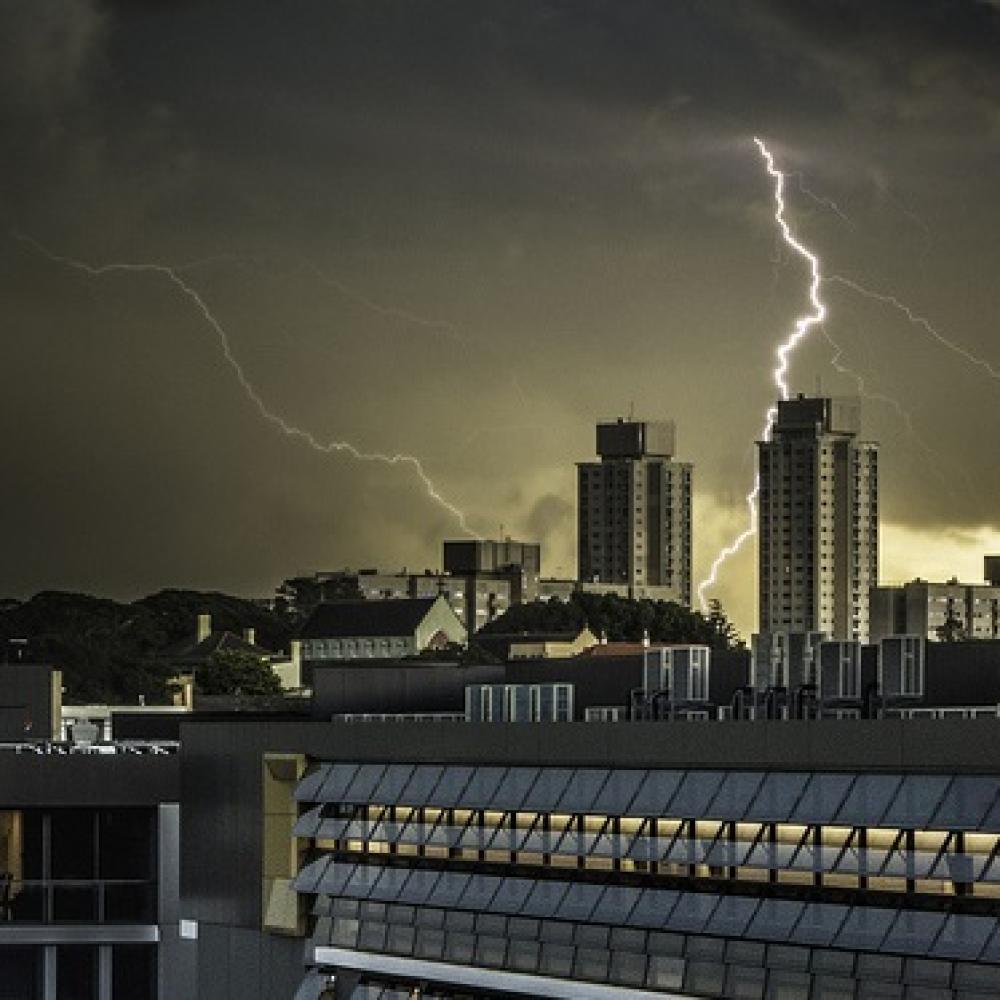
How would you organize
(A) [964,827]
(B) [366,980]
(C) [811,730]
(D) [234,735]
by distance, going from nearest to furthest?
(A) [964,827]
(C) [811,730]
(B) [366,980]
(D) [234,735]

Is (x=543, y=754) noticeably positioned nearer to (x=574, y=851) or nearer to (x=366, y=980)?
(x=574, y=851)

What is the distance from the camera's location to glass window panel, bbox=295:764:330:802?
198 ft

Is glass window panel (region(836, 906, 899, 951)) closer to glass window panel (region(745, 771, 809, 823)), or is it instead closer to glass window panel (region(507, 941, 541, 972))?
glass window panel (region(745, 771, 809, 823))

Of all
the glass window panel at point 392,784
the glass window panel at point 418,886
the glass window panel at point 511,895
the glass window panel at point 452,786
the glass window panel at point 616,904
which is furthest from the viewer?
the glass window panel at point 392,784

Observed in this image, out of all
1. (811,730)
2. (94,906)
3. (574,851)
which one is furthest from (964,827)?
(94,906)

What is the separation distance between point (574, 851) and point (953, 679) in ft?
22.3

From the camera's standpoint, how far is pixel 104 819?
70000 millimetres

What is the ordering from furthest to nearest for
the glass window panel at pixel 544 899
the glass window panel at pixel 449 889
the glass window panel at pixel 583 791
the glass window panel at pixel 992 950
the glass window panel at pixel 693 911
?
the glass window panel at pixel 449 889 < the glass window panel at pixel 544 899 < the glass window panel at pixel 583 791 < the glass window panel at pixel 693 911 < the glass window panel at pixel 992 950

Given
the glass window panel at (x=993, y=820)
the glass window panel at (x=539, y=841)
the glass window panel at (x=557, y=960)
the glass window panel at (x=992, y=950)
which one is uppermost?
the glass window panel at (x=993, y=820)

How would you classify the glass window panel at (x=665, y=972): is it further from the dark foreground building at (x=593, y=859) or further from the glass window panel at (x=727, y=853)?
the glass window panel at (x=727, y=853)

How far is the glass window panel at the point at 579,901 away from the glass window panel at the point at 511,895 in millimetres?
1298

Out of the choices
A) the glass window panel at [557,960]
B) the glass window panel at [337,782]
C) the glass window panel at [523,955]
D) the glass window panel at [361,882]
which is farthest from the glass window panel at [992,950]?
the glass window panel at [337,782]

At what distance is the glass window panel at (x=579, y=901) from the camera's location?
5253 cm

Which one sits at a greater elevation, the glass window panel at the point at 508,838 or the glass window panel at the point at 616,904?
the glass window panel at the point at 508,838
